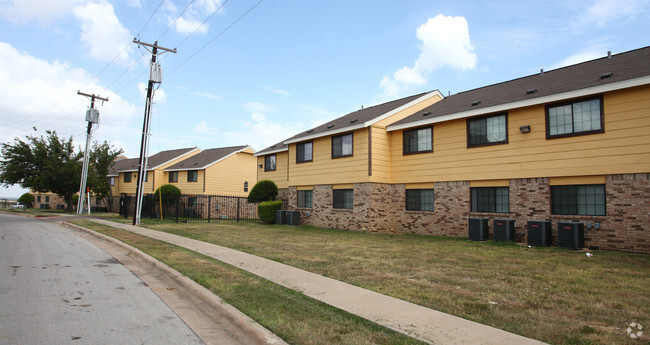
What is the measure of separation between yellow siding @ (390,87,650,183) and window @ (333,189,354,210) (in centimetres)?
245

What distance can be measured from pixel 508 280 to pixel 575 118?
826cm

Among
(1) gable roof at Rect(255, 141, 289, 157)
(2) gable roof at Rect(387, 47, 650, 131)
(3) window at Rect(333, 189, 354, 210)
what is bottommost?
(3) window at Rect(333, 189, 354, 210)

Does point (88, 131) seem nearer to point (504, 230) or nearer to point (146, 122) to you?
point (146, 122)

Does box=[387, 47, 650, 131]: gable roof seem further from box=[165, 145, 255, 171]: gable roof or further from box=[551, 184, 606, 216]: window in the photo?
box=[165, 145, 255, 171]: gable roof

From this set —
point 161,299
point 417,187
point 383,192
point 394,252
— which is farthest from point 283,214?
point 161,299

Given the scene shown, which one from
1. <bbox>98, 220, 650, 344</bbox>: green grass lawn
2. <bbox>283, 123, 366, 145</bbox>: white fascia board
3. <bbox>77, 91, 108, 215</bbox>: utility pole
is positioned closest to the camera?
<bbox>98, 220, 650, 344</bbox>: green grass lawn

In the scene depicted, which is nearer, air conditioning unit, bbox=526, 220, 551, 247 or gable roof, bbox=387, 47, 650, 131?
gable roof, bbox=387, 47, 650, 131

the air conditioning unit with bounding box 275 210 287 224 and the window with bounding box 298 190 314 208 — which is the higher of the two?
the window with bounding box 298 190 314 208

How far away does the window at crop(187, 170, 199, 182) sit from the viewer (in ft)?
119

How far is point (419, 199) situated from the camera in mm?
18047

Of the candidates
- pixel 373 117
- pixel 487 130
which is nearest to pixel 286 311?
pixel 487 130

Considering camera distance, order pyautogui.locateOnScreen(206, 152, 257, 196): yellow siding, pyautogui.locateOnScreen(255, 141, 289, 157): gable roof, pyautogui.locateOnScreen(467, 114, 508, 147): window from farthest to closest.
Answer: pyautogui.locateOnScreen(206, 152, 257, 196): yellow siding < pyautogui.locateOnScreen(255, 141, 289, 157): gable roof < pyautogui.locateOnScreen(467, 114, 508, 147): window

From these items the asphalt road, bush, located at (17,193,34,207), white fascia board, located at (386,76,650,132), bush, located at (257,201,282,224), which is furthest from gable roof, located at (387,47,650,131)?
bush, located at (17,193,34,207)

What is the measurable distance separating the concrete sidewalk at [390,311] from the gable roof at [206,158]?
94.1 ft
